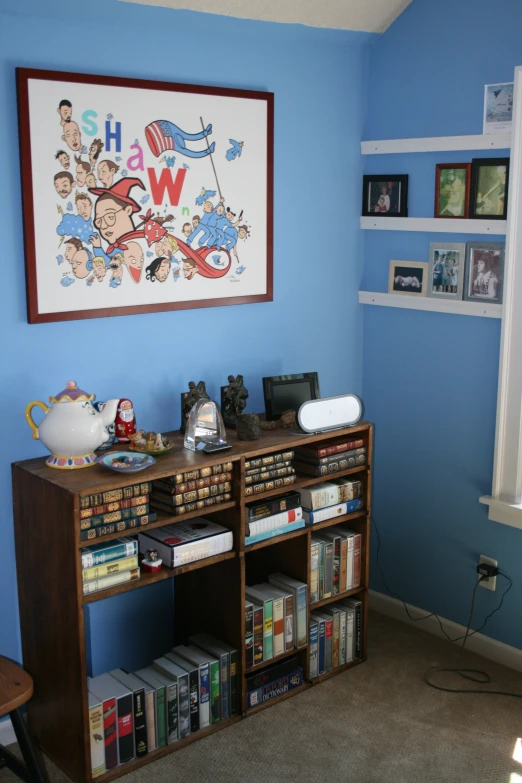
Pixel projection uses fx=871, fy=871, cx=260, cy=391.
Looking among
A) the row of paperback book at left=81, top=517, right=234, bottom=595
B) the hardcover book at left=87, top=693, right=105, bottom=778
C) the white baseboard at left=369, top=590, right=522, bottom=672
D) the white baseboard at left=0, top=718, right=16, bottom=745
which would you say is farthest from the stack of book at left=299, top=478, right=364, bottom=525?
the white baseboard at left=0, top=718, right=16, bottom=745

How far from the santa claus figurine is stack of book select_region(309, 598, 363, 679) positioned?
968 millimetres

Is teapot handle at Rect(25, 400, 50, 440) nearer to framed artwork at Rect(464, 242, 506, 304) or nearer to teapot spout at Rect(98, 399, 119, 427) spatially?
teapot spout at Rect(98, 399, 119, 427)

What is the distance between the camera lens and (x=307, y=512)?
9.91 feet

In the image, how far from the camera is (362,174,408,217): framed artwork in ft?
11.0

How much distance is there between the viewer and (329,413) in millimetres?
2980

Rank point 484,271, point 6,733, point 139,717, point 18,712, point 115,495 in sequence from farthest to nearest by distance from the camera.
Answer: point 484,271, point 6,733, point 139,717, point 115,495, point 18,712

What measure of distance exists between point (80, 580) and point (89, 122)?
1.35 meters

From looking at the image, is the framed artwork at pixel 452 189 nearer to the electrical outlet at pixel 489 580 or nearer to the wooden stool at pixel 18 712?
the electrical outlet at pixel 489 580

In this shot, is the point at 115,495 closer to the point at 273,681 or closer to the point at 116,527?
the point at 116,527

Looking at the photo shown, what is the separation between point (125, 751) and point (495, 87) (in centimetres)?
250

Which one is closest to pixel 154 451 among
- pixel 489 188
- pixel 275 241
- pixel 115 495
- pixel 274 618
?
pixel 115 495

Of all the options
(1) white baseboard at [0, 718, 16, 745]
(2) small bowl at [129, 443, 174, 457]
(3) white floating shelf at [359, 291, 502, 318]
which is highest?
(3) white floating shelf at [359, 291, 502, 318]

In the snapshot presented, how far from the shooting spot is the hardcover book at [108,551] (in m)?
2.44

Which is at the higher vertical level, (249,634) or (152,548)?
(152,548)
